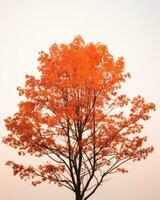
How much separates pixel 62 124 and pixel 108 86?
279cm

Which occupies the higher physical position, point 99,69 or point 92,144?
point 99,69

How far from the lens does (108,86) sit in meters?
14.7

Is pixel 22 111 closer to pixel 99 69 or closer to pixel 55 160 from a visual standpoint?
pixel 55 160

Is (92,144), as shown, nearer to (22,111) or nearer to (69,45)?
(22,111)

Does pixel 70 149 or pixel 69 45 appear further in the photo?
pixel 69 45

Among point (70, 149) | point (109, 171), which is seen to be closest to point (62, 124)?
point (70, 149)

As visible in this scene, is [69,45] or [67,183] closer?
[67,183]

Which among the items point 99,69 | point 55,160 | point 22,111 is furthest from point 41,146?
point 99,69

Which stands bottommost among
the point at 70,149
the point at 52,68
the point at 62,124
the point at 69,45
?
the point at 70,149

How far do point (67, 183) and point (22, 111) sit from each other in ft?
12.7

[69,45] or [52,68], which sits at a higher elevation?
[69,45]

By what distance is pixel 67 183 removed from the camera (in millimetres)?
14289

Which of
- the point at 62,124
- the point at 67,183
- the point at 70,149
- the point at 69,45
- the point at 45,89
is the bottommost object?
the point at 67,183

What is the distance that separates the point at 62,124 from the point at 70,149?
1177 millimetres
